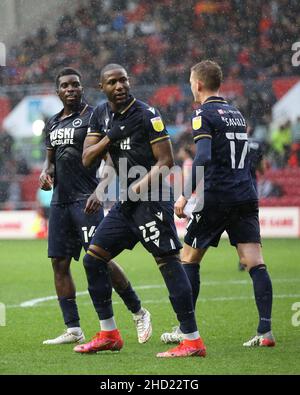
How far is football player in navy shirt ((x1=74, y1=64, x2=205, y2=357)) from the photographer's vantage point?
22.5 feet

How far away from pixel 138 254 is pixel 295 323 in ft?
31.2

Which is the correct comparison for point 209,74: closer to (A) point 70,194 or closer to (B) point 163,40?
(A) point 70,194

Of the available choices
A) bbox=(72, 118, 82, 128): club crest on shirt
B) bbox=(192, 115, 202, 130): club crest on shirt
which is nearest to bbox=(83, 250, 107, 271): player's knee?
bbox=(192, 115, 202, 130): club crest on shirt

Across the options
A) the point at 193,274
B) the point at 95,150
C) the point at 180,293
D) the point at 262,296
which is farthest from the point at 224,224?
the point at 95,150

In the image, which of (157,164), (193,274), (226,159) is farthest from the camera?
(193,274)

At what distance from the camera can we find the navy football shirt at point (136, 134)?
6891 millimetres

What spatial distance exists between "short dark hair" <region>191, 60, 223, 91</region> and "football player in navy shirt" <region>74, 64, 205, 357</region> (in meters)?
0.62

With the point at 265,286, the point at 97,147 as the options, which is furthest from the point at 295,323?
the point at 97,147

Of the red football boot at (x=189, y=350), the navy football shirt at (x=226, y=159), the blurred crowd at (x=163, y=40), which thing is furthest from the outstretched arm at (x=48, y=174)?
A: the blurred crowd at (x=163, y=40)

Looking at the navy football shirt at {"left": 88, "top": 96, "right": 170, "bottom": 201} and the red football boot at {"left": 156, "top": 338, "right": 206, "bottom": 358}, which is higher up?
the navy football shirt at {"left": 88, "top": 96, "right": 170, "bottom": 201}

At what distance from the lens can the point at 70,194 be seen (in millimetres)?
8133

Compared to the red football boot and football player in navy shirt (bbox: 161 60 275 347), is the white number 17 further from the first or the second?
the red football boot

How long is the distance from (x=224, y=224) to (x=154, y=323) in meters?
1.85

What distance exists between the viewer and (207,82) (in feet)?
24.3
